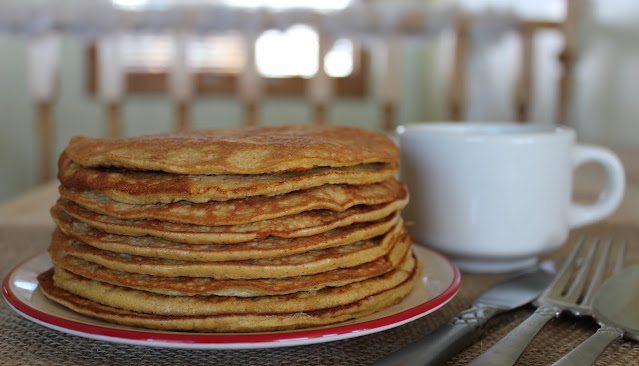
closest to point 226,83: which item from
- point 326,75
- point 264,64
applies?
point 264,64

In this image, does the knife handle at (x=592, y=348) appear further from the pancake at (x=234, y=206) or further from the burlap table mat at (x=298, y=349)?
the pancake at (x=234, y=206)

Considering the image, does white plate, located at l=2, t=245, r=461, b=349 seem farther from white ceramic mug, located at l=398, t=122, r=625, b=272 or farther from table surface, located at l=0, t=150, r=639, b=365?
white ceramic mug, located at l=398, t=122, r=625, b=272

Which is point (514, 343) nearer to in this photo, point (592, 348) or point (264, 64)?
point (592, 348)

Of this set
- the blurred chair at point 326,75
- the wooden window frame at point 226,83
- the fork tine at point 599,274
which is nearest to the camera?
the fork tine at point 599,274

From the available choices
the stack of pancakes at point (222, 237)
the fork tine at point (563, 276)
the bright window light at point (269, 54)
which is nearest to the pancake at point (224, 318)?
the stack of pancakes at point (222, 237)

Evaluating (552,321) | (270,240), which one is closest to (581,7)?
(552,321)

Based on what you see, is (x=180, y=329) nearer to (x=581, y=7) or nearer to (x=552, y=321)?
(x=552, y=321)
